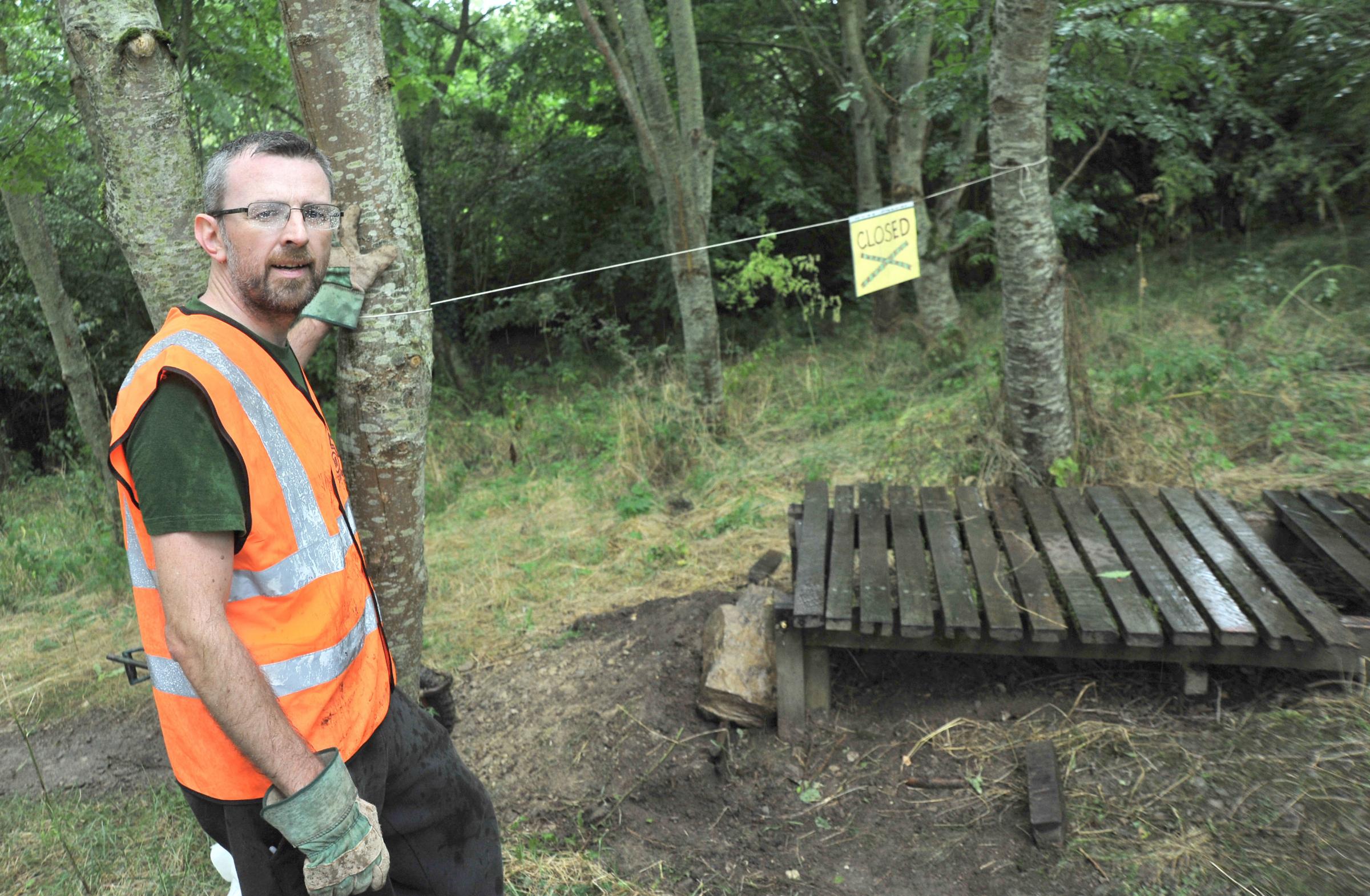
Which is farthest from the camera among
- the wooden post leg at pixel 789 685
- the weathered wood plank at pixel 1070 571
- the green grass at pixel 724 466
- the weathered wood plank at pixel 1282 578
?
the green grass at pixel 724 466

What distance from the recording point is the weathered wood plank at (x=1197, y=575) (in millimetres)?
2918

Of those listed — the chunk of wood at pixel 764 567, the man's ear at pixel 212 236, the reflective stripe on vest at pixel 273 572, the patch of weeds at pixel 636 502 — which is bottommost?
the chunk of wood at pixel 764 567

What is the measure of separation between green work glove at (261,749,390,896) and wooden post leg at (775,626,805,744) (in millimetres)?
1944

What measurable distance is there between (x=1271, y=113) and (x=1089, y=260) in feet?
8.50

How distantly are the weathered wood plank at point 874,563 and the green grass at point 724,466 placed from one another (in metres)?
0.90

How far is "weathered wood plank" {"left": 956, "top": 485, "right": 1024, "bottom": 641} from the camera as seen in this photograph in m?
3.06

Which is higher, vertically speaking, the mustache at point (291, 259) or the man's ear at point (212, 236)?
the man's ear at point (212, 236)

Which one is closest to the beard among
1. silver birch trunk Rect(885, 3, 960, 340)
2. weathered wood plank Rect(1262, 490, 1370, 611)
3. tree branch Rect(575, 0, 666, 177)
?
weathered wood plank Rect(1262, 490, 1370, 611)

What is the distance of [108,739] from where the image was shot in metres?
3.94

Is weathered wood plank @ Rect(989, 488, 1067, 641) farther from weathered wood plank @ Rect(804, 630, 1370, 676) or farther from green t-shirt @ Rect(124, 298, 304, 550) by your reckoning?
green t-shirt @ Rect(124, 298, 304, 550)

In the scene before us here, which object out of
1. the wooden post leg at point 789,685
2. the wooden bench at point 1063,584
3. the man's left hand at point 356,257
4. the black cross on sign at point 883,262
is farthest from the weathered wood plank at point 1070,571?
the man's left hand at point 356,257

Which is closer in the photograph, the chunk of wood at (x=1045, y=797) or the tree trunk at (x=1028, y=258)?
the chunk of wood at (x=1045, y=797)

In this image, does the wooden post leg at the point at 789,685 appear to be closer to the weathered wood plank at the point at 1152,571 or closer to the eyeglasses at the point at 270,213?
the weathered wood plank at the point at 1152,571

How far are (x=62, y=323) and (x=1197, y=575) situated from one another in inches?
273
